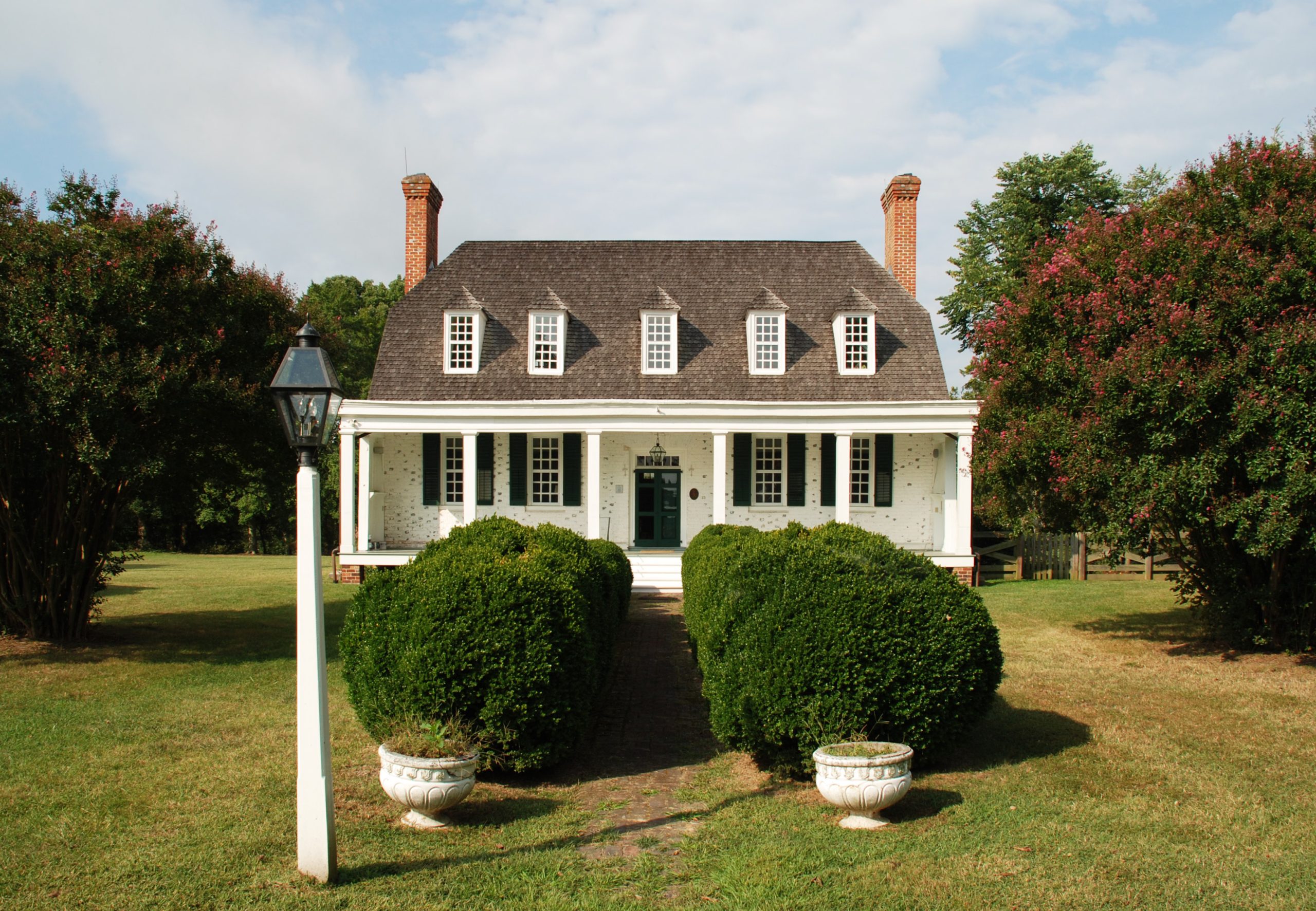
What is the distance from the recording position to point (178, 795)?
21.2 feet

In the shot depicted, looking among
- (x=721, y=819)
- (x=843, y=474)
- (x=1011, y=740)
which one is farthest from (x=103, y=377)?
(x=843, y=474)

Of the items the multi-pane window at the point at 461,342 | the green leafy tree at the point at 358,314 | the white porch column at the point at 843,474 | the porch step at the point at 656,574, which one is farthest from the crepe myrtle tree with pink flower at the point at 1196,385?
the green leafy tree at the point at 358,314

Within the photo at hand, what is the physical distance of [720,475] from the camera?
810 inches

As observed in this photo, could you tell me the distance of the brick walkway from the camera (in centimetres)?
596

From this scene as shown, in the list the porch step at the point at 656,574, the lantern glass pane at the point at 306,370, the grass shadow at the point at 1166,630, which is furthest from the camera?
the porch step at the point at 656,574

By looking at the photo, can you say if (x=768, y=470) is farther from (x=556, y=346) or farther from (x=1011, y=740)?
(x=1011, y=740)

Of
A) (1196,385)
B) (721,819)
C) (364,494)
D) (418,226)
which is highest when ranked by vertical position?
(418,226)

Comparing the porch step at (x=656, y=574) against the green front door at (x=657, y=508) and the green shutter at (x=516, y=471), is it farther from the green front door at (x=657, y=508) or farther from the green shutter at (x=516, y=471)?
the green shutter at (x=516, y=471)

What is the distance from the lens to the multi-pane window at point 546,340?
2184cm

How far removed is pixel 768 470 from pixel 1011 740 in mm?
14456

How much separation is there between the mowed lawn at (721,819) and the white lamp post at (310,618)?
0.25m

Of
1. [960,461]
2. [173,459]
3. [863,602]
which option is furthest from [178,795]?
[960,461]

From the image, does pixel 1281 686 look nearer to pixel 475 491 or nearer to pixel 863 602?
pixel 863 602

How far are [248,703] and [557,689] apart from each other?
4439 mm
